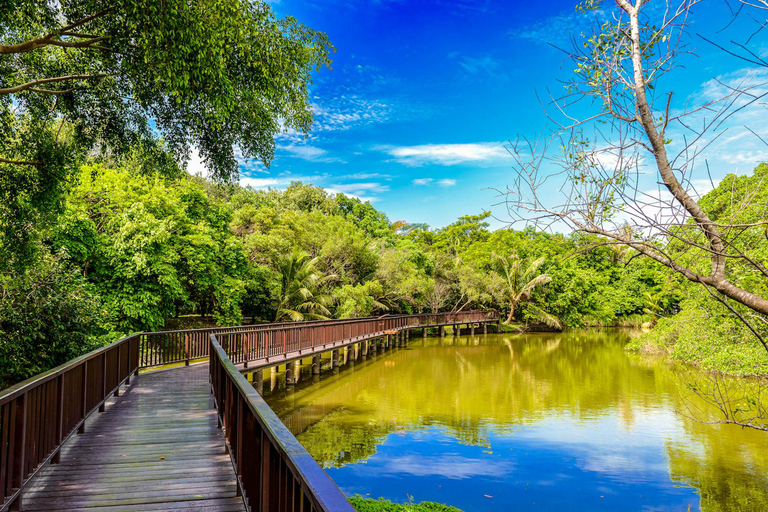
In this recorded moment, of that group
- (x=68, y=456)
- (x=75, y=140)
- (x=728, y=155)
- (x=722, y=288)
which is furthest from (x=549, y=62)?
(x=75, y=140)

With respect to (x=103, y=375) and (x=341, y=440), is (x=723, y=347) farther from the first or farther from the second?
(x=103, y=375)

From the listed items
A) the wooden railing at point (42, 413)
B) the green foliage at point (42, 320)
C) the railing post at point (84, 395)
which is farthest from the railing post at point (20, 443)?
the green foliage at point (42, 320)

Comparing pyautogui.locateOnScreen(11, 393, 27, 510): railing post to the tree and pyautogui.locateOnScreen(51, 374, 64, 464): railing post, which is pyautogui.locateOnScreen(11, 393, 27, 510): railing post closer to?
pyautogui.locateOnScreen(51, 374, 64, 464): railing post

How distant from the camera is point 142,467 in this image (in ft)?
14.6

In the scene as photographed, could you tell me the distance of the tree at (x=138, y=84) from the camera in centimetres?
625

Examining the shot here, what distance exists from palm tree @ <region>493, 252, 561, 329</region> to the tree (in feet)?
98.4

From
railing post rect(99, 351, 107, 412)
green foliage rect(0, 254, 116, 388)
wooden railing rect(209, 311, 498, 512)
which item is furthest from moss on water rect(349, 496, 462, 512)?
green foliage rect(0, 254, 116, 388)

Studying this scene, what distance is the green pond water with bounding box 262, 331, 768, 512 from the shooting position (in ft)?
25.2

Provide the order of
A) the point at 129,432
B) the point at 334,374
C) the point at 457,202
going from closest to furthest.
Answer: the point at 129,432
the point at 334,374
the point at 457,202

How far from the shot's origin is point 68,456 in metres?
4.73

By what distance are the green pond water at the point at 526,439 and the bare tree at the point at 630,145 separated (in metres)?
3.05

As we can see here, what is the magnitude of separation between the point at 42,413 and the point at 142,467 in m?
1.09

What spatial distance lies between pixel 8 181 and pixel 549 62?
9213mm

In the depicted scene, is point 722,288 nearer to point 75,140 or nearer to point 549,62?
point 549,62
